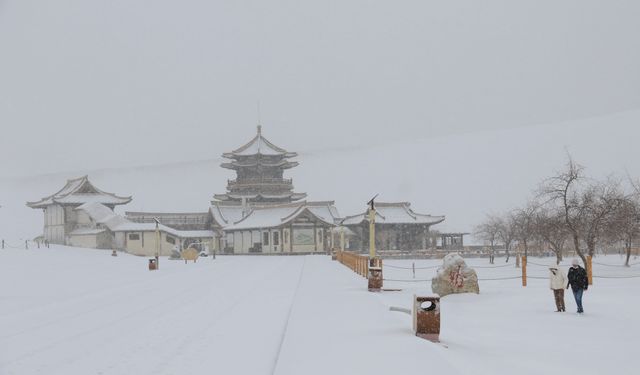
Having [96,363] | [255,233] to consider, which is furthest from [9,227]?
[96,363]

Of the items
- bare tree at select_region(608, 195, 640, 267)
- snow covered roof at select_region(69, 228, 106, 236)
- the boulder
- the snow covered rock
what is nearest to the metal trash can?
the snow covered rock

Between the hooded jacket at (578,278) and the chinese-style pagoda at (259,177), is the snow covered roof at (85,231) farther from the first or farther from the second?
the hooded jacket at (578,278)

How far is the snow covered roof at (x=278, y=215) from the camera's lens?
2315 inches

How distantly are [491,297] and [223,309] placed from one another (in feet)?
28.1

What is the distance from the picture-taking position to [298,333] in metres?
9.83

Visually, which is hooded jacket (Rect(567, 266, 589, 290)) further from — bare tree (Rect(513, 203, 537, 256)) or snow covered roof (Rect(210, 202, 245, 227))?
snow covered roof (Rect(210, 202, 245, 227))

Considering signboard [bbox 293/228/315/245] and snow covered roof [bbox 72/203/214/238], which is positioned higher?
snow covered roof [bbox 72/203/214/238]

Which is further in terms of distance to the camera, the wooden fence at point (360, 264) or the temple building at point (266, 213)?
the temple building at point (266, 213)

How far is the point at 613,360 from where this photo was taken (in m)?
9.34

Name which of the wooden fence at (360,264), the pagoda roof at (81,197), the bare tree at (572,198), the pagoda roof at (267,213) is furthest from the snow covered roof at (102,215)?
the bare tree at (572,198)

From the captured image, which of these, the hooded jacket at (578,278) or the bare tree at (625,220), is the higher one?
the bare tree at (625,220)

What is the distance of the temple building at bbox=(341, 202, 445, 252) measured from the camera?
59.7m

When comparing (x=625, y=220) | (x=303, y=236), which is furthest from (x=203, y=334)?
(x=303, y=236)

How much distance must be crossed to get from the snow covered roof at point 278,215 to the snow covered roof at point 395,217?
8.47 feet
